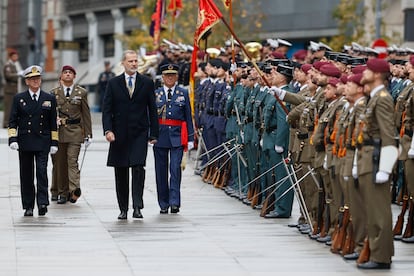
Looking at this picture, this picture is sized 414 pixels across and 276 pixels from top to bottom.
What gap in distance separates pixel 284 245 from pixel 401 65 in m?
5.65

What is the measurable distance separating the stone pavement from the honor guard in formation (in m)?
0.31

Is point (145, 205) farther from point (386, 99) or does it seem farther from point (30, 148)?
point (386, 99)

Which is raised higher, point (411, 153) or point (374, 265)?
point (411, 153)

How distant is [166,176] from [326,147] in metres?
4.51

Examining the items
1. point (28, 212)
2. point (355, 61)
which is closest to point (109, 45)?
point (355, 61)

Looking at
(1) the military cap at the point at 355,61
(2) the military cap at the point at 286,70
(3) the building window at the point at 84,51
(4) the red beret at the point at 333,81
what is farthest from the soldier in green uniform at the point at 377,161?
(3) the building window at the point at 84,51

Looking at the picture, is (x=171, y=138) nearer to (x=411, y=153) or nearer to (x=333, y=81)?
(x=333, y=81)

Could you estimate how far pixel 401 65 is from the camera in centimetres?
2073

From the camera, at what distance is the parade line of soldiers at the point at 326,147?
547 inches

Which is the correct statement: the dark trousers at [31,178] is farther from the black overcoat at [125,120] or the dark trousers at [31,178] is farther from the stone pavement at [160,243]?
the black overcoat at [125,120]

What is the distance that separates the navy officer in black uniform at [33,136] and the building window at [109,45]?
50571mm

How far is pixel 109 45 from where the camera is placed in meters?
70.4

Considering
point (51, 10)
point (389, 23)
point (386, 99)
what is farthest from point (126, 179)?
point (51, 10)

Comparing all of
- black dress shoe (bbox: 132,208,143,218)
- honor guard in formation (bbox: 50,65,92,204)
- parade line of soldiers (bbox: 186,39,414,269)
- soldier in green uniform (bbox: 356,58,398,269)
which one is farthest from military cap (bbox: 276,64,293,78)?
A: soldier in green uniform (bbox: 356,58,398,269)
